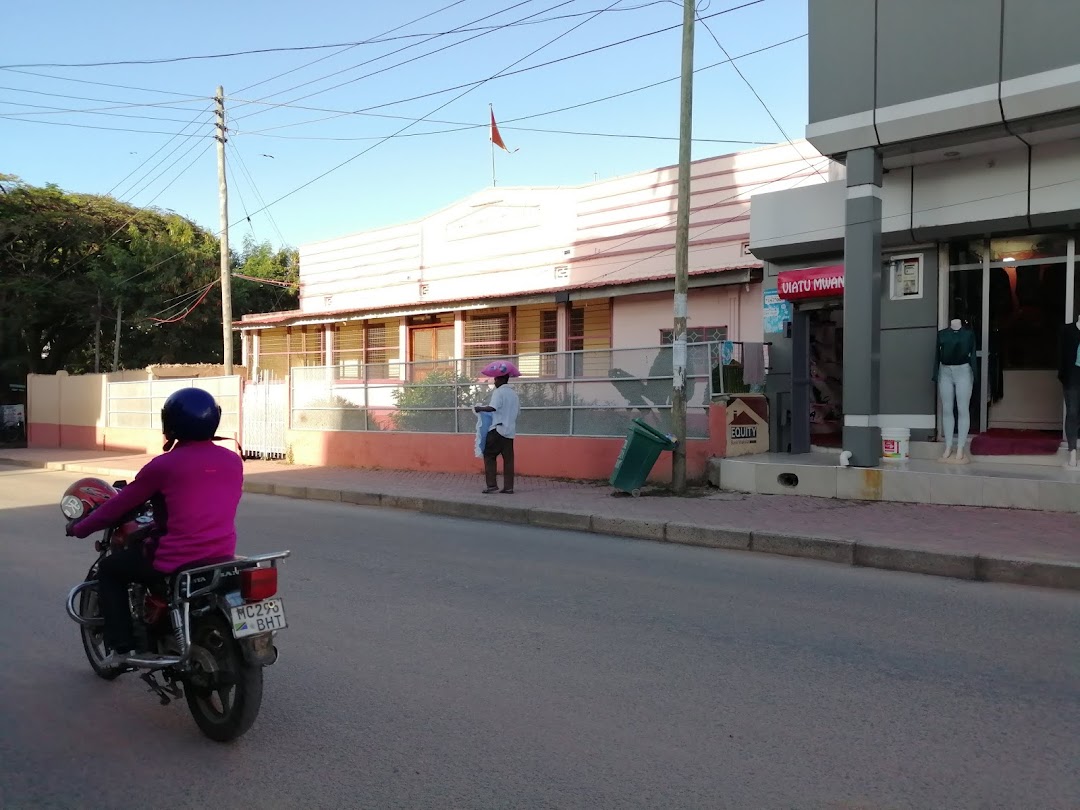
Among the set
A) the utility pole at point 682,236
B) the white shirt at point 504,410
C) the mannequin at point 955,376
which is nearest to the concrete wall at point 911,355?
the mannequin at point 955,376

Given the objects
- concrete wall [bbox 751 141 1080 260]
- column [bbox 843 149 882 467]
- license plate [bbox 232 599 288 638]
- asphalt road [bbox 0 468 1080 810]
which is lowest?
asphalt road [bbox 0 468 1080 810]

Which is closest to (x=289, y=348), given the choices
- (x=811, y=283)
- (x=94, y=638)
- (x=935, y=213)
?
(x=811, y=283)

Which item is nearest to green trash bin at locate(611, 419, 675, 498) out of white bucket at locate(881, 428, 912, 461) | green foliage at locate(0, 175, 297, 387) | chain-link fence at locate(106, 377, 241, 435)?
white bucket at locate(881, 428, 912, 461)

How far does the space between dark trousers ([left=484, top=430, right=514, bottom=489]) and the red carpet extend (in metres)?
6.15

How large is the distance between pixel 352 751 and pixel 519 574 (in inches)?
148

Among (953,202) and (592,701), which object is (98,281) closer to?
(953,202)

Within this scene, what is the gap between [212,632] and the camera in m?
3.85

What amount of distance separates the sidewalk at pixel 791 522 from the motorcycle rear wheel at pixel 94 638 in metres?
5.97

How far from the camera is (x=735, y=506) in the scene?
10469 mm

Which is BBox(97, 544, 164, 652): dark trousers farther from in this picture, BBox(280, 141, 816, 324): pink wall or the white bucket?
BBox(280, 141, 816, 324): pink wall

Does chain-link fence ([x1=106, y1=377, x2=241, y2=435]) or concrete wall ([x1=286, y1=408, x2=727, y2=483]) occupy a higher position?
chain-link fence ([x1=106, y1=377, x2=241, y2=435])

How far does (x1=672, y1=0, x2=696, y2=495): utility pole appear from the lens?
11.3 meters

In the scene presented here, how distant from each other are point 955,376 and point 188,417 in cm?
966

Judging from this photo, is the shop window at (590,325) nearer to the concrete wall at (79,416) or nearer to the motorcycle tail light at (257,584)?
the concrete wall at (79,416)
